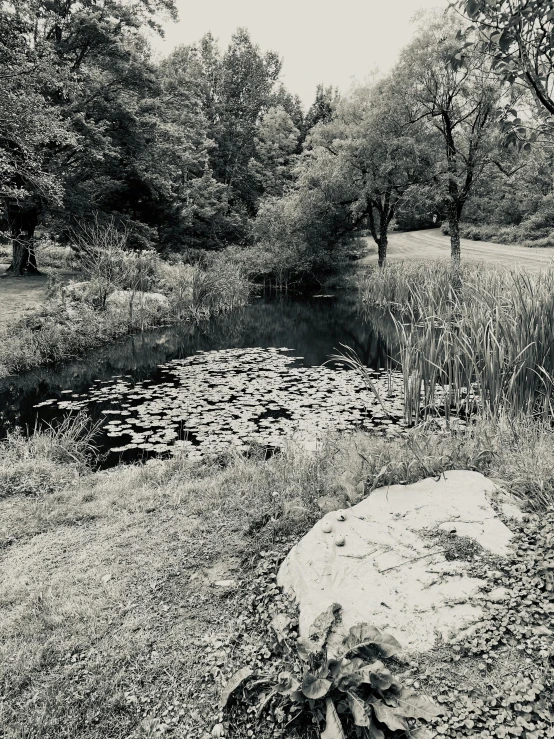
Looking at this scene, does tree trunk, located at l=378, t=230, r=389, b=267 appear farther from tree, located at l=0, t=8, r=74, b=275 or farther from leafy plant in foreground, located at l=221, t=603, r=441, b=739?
leafy plant in foreground, located at l=221, t=603, r=441, b=739

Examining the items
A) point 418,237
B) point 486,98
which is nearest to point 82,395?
point 486,98

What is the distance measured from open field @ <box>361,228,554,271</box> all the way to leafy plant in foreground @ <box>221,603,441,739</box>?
21.7m

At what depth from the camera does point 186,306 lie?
18.3 meters

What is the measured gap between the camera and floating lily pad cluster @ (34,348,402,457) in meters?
6.98

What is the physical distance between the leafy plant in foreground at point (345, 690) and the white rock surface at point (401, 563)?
0.55 ft

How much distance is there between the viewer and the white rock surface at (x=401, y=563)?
2533 millimetres

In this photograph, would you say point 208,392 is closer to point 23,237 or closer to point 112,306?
point 112,306

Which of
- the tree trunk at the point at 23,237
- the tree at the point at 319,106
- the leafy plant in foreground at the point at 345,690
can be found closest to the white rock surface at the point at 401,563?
the leafy plant in foreground at the point at 345,690

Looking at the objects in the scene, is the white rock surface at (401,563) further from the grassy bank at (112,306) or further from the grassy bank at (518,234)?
the grassy bank at (518,234)

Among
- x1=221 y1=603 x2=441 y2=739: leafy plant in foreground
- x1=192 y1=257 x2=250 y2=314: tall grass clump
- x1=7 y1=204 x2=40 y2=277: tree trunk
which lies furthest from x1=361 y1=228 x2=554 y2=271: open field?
x1=221 y1=603 x2=441 y2=739: leafy plant in foreground

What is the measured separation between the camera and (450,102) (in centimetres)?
1903

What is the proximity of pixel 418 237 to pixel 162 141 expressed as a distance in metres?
26.4

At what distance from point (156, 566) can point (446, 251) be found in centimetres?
3257

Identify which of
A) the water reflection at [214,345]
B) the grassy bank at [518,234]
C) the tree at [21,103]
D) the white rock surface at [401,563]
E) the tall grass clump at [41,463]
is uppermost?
the tree at [21,103]
